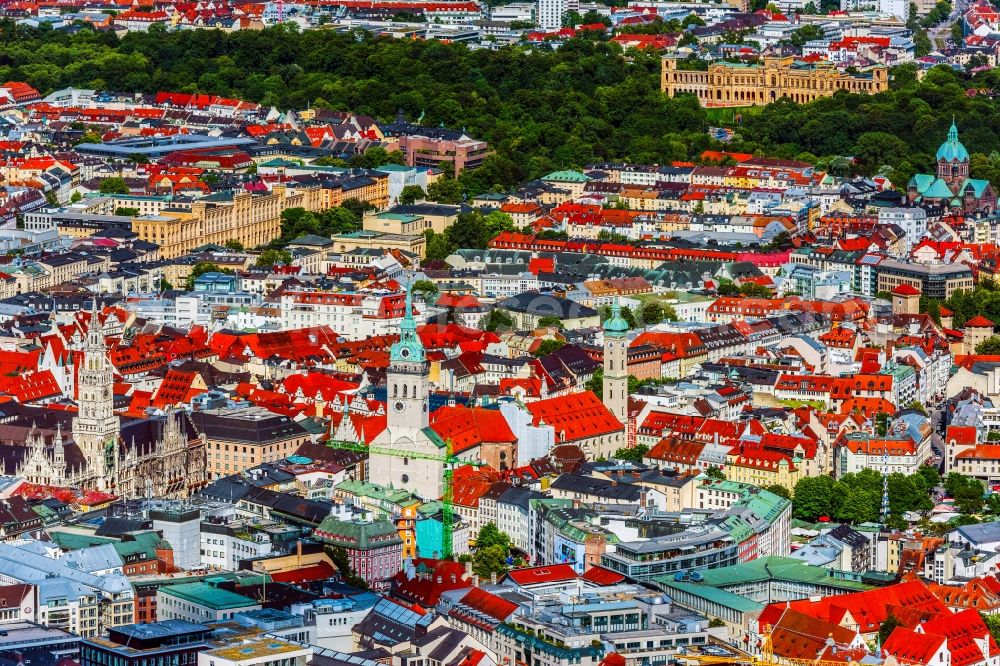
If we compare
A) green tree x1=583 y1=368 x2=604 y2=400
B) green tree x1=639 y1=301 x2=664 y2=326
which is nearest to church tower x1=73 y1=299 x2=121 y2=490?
green tree x1=583 y1=368 x2=604 y2=400

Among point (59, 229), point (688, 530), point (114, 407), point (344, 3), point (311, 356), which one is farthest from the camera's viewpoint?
point (344, 3)

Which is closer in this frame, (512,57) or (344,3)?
(512,57)

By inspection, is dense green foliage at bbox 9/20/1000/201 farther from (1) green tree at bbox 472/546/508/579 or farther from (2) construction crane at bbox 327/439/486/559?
(1) green tree at bbox 472/546/508/579

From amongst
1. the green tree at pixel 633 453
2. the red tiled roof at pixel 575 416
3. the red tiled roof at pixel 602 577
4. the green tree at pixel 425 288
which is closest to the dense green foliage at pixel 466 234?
the green tree at pixel 425 288

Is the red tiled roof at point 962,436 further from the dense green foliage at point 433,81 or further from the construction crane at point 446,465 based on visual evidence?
the dense green foliage at point 433,81

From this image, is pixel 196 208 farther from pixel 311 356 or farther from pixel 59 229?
pixel 311 356

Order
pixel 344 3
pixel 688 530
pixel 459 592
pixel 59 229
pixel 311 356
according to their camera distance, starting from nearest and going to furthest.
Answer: pixel 459 592, pixel 688 530, pixel 311 356, pixel 59 229, pixel 344 3

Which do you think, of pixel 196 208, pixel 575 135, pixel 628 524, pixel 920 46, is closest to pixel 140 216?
pixel 196 208
